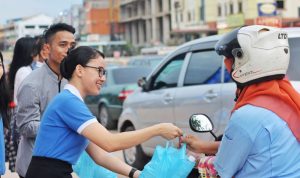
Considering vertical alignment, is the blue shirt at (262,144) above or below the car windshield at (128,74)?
above

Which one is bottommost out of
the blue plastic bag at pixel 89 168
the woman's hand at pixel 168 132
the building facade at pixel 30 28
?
the blue plastic bag at pixel 89 168

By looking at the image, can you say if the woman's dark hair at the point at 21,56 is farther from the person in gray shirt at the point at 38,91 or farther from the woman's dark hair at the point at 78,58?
the woman's dark hair at the point at 78,58

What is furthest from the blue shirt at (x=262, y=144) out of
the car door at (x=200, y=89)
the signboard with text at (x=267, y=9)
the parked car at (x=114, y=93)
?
the signboard with text at (x=267, y=9)

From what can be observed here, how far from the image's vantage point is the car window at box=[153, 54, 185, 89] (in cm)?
764

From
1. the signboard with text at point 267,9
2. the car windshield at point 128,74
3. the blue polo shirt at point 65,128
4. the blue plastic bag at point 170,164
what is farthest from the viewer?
the signboard with text at point 267,9

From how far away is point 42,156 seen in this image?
3098mm

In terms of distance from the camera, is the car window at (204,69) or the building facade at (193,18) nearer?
the car window at (204,69)

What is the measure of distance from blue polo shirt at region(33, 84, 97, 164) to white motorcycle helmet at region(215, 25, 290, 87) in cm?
84

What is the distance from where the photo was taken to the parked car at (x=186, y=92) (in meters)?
6.31

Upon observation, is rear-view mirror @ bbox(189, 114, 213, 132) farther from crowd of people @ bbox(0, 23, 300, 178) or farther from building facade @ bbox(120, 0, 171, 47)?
building facade @ bbox(120, 0, 171, 47)

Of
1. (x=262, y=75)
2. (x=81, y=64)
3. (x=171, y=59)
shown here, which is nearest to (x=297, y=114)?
(x=262, y=75)

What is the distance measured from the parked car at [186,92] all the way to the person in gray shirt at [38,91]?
216cm

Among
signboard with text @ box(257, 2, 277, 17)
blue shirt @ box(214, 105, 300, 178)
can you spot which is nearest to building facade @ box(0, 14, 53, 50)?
blue shirt @ box(214, 105, 300, 178)

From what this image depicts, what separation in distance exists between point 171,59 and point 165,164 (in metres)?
4.96
